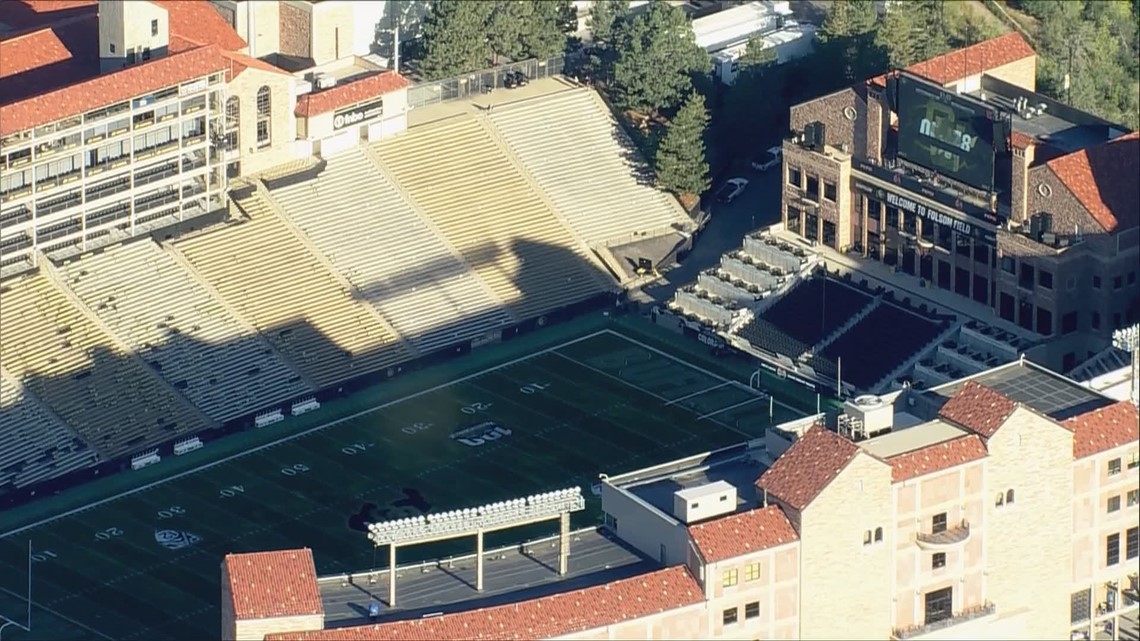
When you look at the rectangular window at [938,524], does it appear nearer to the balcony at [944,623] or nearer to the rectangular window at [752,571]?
the balcony at [944,623]

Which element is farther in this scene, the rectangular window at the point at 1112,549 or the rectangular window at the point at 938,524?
the rectangular window at the point at 1112,549

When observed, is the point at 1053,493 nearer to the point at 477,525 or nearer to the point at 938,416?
the point at 938,416

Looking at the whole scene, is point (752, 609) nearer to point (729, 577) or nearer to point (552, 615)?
point (729, 577)

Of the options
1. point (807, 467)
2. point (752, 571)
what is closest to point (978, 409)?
point (807, 467)

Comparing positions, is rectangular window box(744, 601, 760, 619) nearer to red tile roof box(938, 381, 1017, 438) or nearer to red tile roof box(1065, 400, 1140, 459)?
red tile roof box(938, 381, 1017, 438)

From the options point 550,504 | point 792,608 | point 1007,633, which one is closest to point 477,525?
point 550,504

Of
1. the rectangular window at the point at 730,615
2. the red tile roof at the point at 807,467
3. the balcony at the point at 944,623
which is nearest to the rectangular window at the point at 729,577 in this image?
the rectangular window at the point at 730,615

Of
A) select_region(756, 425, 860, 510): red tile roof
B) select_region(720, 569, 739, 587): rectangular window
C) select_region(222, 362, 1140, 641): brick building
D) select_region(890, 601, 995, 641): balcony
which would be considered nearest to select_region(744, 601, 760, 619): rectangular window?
select_region(222, 362, 1140, 641): brick building
